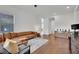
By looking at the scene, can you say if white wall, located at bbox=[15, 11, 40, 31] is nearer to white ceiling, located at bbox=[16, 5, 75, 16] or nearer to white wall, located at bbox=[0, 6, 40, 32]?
white wall, located at bbox=[0, 6, 40, 32]

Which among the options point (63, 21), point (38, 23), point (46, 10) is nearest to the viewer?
point (63, 21)

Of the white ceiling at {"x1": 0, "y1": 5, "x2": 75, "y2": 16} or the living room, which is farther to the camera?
the white ceiling at {"x1": 0, "y1": 5, "x2": 75, "y2": 16}

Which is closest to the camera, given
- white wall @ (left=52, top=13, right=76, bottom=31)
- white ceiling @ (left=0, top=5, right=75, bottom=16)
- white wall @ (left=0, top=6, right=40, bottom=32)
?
white wall @ (left=52, top=13, right=76, bottom=31)

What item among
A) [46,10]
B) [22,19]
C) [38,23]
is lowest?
[38,23]

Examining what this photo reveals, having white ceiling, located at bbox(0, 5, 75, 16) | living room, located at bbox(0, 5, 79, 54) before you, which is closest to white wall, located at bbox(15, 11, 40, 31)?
living room, located at bbox(0, 5, 79, 54)

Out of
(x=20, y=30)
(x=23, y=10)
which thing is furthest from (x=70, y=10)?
(x=20, y=30)

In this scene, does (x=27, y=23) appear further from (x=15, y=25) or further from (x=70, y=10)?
(x=70, y=10)

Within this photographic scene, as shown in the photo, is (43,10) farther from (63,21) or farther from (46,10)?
(63,21)

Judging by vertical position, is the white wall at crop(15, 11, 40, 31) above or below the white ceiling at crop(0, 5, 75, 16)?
below

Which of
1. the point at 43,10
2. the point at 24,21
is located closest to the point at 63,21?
the point at 43,10

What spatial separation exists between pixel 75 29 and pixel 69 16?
0.41 m

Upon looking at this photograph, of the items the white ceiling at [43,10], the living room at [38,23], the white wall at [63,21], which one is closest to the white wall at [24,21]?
the living room at [38,23]

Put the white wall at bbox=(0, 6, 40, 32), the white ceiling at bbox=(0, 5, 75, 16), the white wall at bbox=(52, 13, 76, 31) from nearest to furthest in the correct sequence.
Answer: the white wall at bbox=(52, 13, 76, 31) → the white ceiling at bbox=(0, 5, 75, 16) → the white wall at bbox=(0, 6, 40, 32)

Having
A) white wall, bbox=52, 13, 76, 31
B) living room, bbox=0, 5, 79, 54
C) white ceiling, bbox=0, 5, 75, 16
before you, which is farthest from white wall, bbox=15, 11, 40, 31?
white wall, bbox=52, 13, 76, 31
